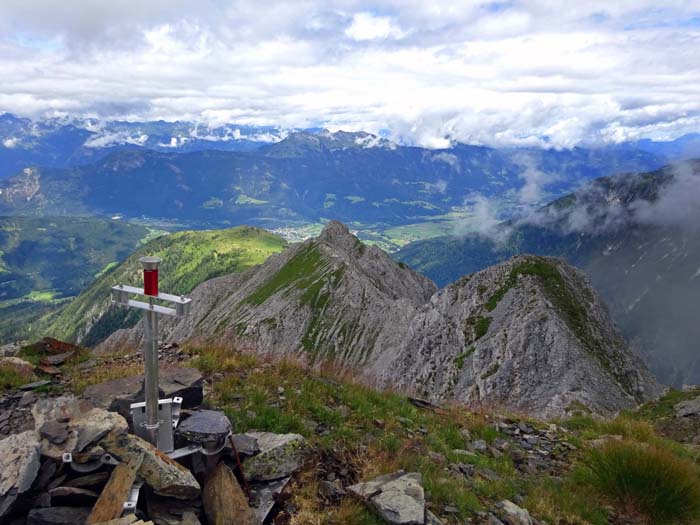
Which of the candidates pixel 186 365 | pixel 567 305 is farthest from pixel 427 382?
pixel 186 365

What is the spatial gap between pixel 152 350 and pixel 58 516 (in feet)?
9.08

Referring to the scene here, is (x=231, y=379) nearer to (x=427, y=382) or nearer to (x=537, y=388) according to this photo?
(x=537, y=388)

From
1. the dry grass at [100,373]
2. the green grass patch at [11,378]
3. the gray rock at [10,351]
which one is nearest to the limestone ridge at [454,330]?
the gray rock at [10,351]

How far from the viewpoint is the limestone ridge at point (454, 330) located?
2264 inches

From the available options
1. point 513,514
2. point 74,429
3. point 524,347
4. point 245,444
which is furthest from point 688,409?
point 524,347

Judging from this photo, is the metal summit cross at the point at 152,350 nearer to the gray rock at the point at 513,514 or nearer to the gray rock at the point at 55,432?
the gray rock at the point at 55,432

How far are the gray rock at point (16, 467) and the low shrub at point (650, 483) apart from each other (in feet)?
38.7

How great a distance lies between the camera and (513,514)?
10.0 meters

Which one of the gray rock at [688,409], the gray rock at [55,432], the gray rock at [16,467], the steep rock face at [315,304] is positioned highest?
the gray rock at [55,432]

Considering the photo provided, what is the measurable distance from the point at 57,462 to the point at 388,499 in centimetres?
573

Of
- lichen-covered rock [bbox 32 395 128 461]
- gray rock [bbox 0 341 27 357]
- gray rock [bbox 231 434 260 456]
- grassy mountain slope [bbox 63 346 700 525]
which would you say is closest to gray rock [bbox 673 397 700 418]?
grassy mountain slope [bbox 63 346 700 525]

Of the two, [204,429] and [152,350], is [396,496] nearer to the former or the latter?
[204,429]

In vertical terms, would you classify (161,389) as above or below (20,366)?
above

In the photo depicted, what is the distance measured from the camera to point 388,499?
889 centimetres
